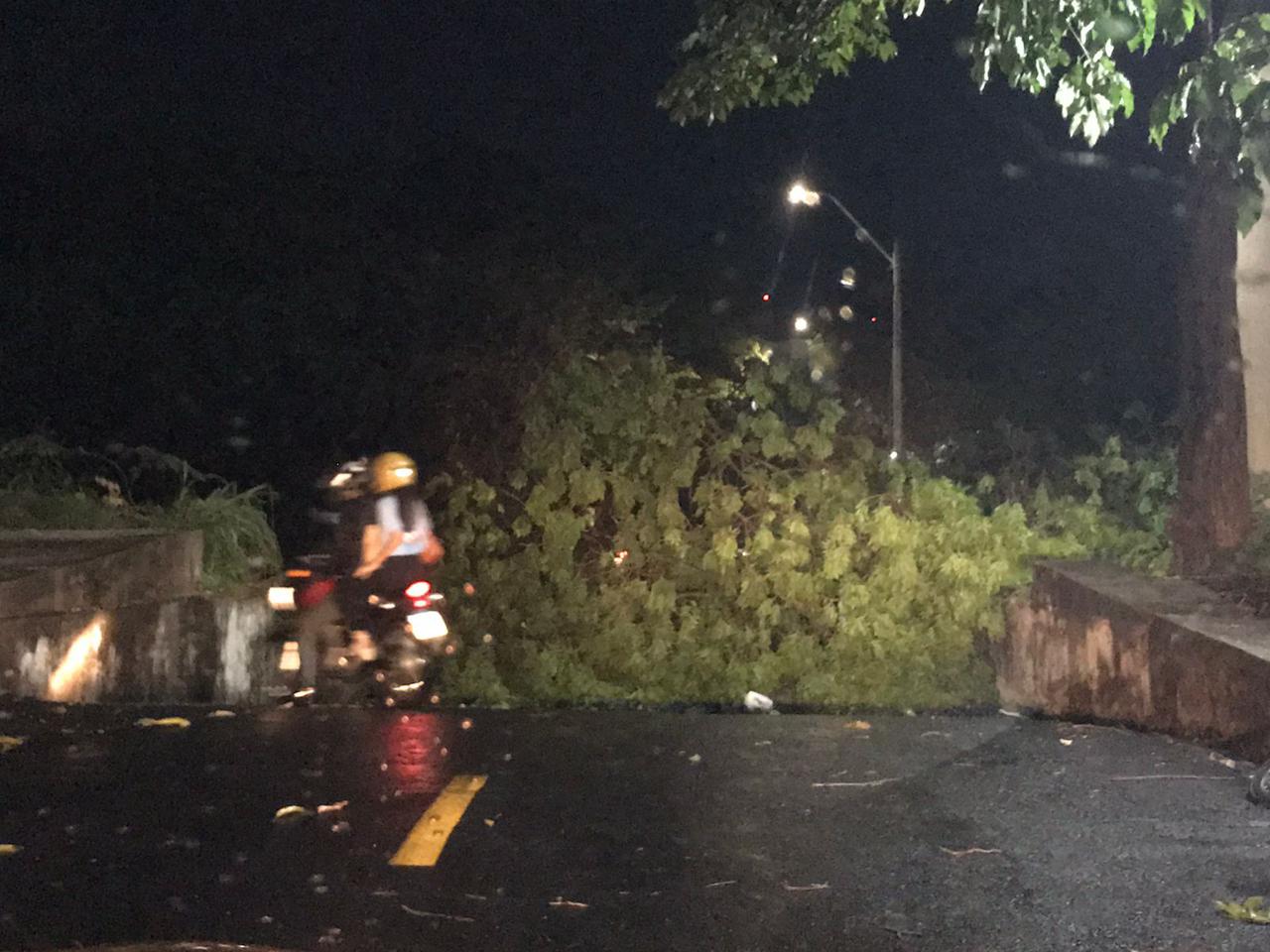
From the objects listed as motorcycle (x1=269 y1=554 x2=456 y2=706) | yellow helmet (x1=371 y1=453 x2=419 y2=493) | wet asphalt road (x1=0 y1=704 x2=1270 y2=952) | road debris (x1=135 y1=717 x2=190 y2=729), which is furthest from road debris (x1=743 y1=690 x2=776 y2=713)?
road debris (x1=135 y1=717 x2=190 y2=729)

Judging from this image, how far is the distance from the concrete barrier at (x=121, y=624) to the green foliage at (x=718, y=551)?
1.72m

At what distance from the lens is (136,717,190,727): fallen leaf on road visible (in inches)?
282

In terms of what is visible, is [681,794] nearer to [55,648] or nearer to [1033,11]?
[1033,11]

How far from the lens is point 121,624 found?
9727 mm

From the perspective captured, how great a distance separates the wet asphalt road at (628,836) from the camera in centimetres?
441

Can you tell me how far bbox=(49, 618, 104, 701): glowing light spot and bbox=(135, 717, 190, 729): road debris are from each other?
1.72m

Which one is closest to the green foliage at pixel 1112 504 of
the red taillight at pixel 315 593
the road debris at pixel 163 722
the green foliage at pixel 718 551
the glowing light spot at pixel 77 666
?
the green foliage at pixel 718 551

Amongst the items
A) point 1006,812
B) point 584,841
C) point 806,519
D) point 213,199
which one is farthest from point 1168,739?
point 213,199

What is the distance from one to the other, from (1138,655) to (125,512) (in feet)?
28.7

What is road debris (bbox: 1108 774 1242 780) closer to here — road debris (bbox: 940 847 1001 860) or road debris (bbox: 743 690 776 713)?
road debris (bbox: 940 847 1001 860)

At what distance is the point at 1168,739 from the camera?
6.96m

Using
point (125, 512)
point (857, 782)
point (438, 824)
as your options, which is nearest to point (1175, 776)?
point (857, 782)

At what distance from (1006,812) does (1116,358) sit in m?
34.8

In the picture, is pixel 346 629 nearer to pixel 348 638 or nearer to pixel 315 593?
pixel 348 638
